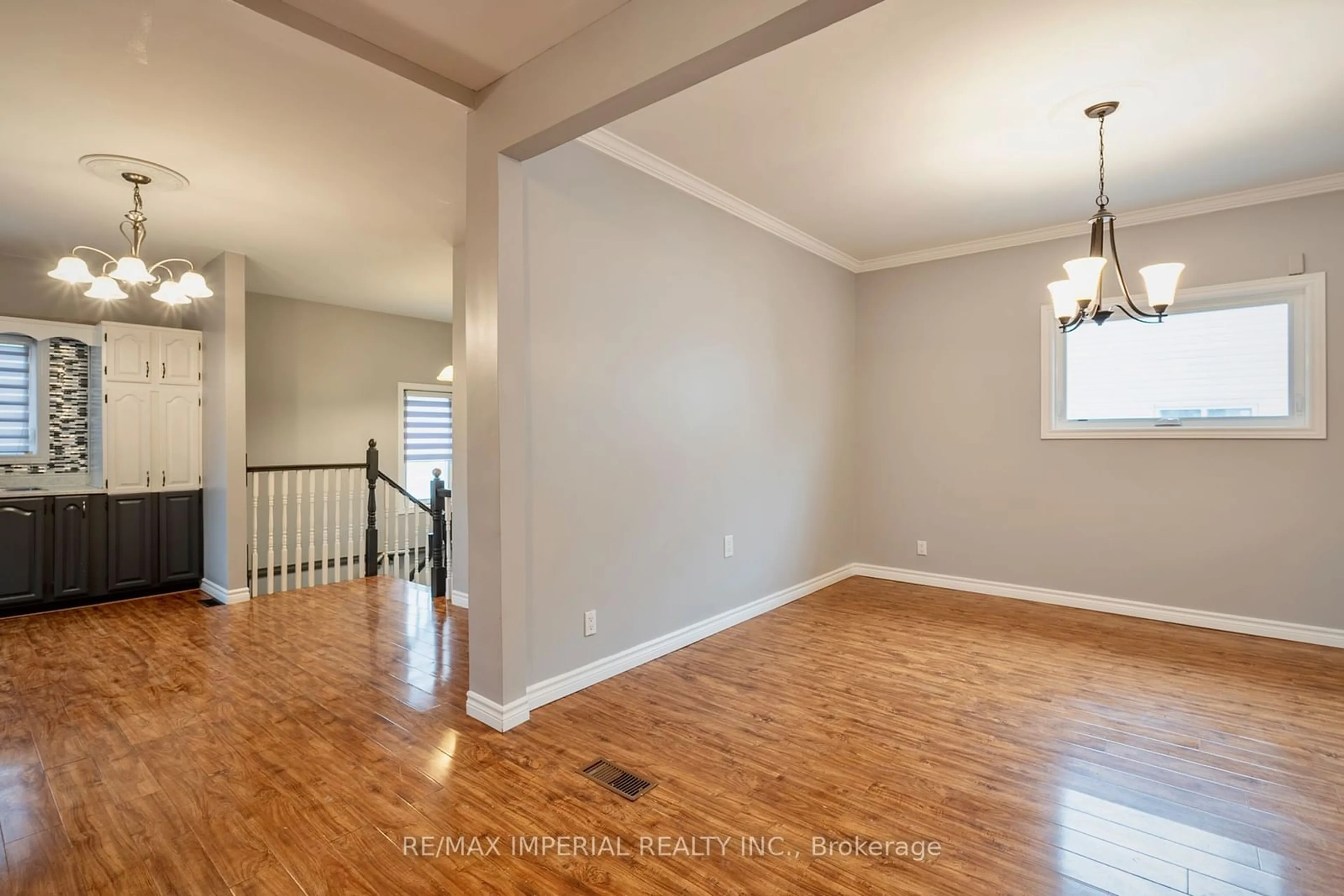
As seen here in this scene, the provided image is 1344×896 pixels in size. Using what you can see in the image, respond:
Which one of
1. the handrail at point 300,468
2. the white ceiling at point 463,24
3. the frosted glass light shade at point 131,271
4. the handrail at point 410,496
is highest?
the white ceiling at point 463,24

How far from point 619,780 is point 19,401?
229 inches

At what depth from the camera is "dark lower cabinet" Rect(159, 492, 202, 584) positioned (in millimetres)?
5039

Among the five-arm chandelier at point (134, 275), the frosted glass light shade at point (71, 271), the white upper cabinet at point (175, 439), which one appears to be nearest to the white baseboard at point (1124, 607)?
the five-arm chandelier at point (134, 275)

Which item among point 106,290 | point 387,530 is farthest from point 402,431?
point 106,290

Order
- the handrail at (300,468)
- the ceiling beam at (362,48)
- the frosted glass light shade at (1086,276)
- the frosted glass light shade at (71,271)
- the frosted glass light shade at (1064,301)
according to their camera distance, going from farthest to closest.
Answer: the handrail at (300,468) → the frosted glass light shade at (71,271) → the frosted glass light shade at (1064,301) → the frosted glass light shade at (1086,276) → the ceiling beam at (362,48)

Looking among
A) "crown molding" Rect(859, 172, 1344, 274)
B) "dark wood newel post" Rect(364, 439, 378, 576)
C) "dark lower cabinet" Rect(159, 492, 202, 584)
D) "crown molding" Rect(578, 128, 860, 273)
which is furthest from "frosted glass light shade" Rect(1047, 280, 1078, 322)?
"dark lower cabinet" Rect(159, 492, 202, 584)

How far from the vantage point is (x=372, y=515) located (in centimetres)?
560

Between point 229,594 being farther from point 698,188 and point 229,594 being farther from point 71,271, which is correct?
point 698,188

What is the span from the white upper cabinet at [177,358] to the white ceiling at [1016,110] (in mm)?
4394

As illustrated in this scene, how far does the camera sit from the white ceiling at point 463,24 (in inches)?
82.4

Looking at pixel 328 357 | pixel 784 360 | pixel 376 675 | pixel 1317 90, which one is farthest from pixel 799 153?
pixel 328 357

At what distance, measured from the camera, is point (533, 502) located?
2.86m

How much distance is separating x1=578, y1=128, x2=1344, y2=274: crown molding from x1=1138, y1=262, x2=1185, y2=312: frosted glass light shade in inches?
64.8

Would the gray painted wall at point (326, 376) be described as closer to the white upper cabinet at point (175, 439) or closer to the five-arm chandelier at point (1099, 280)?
the white upper cabinet at point (175, 439)
